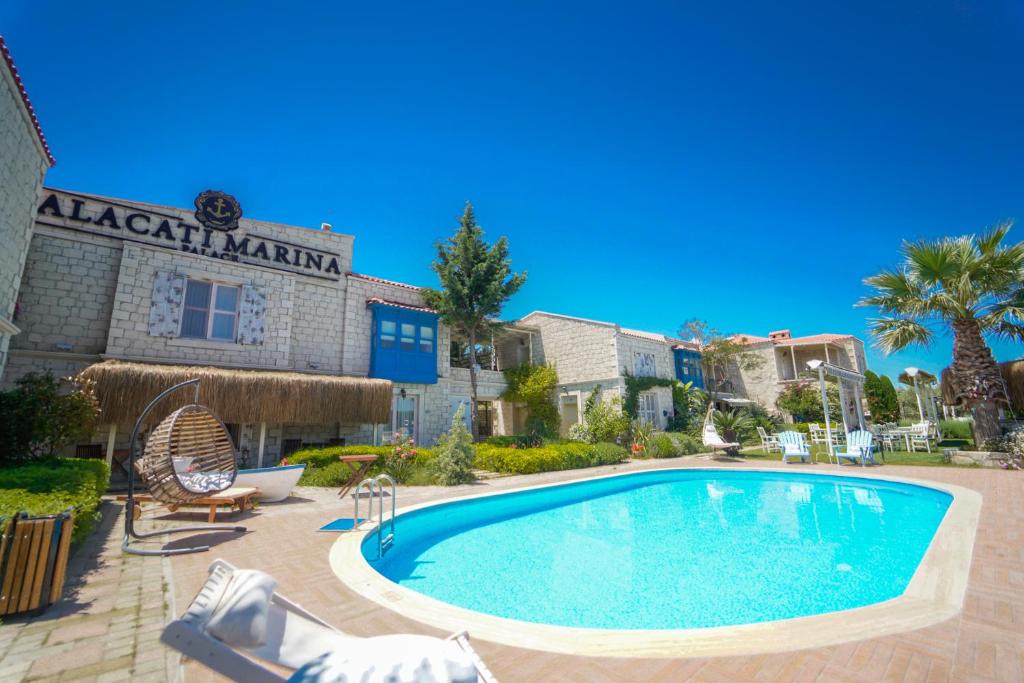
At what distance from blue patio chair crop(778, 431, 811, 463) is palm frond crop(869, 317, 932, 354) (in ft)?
14.2

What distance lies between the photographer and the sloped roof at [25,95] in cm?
681

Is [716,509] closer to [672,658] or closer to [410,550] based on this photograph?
[410,550]

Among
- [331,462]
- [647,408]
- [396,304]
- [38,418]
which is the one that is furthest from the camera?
[647,408]

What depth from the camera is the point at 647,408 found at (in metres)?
21.2

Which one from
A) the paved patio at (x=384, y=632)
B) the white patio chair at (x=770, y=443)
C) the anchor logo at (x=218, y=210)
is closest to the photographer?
the paved patio at (x=384, y=632)

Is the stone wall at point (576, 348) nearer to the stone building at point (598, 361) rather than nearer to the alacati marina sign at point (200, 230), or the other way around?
the stone building at point (598, 361)

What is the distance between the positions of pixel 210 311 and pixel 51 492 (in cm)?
1008

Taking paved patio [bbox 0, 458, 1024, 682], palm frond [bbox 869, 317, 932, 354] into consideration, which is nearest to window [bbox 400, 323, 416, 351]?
paved patio [bbox 0, 458, 1024, 682]

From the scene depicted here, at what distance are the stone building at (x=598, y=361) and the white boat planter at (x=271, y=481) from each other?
14.7m

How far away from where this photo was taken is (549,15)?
34.4ft

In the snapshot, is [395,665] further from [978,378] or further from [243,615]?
[978,378]

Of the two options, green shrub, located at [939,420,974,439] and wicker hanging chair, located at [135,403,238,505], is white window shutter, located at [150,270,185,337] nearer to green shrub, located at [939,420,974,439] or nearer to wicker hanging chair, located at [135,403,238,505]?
wicker hanging chair, located at [135,403,238,505]

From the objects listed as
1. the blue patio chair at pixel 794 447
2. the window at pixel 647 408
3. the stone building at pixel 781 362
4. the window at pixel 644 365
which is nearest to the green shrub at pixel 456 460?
the blue patio chair at pixel 794 447

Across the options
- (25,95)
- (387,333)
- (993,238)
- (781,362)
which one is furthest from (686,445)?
(25,95)
